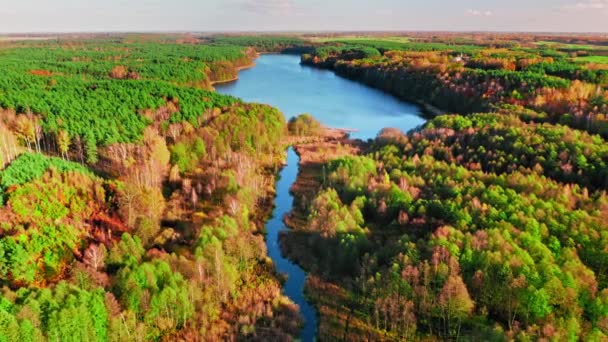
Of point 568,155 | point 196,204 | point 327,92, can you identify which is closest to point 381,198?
point 196,204

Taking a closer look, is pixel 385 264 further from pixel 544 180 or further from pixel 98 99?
pixel 98 99

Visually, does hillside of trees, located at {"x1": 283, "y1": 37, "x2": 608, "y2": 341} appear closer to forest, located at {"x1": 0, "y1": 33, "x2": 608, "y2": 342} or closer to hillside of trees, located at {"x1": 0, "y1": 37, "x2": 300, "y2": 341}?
forest, located at {"x1": 0, "y1": 33, "x2": 608, "y2": 342}

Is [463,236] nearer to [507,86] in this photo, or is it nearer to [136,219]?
[136,219]

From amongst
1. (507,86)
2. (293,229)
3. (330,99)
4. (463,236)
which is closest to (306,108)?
(330,99)

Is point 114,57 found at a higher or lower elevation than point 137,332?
higher

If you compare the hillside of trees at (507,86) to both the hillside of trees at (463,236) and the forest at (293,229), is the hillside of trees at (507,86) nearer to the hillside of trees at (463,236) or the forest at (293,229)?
the forest at (293,229)

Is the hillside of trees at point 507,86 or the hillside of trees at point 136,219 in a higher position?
the hillside of trees at point 507,86

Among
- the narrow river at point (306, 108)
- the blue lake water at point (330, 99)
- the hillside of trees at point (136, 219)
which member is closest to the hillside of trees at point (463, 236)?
the narrow river at point (306, 108)
